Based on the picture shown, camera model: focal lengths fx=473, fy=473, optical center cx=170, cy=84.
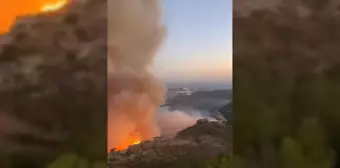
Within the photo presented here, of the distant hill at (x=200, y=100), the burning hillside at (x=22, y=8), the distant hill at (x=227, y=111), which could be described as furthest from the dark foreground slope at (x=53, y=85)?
the distant hill at (x=227, y=111)

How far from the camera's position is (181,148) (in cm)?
188

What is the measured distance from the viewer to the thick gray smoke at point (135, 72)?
6.10ft

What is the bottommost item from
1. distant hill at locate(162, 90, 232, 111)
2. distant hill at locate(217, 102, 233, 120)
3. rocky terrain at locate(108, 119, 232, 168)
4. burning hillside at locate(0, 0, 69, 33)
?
rocky terrain at locate(108, 119, 232, 168)

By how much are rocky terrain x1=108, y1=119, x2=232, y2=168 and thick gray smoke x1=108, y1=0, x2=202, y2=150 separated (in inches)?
1.4

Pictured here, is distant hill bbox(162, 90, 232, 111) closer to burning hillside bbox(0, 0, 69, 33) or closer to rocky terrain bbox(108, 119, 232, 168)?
rocky terrain bbox(108, 119, 232, 168)

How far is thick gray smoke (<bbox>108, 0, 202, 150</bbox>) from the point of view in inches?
73.2

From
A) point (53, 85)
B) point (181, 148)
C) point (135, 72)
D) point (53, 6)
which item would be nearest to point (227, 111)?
point (181, 148)

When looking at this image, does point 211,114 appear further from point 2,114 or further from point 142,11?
point 2,114

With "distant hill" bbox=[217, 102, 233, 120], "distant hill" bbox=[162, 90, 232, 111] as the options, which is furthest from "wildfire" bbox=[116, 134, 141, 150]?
"distant hill" bbox=[217, 102, 233, 120]

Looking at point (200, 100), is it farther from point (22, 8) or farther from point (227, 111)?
point (22, 8)

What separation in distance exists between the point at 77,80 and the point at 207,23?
1.83 feet

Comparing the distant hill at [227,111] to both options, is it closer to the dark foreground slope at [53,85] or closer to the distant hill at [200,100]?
the distant hill at [200,100]

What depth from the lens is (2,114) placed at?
5.82 ft

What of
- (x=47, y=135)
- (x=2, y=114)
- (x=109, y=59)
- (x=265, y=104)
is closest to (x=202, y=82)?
(x=265, y=104)
